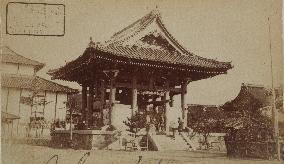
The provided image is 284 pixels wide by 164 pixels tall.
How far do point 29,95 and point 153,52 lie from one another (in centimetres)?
362

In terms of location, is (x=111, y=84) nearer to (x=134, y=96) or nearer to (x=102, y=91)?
(x=102, y=91)

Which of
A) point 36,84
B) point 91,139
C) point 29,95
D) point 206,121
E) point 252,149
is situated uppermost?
point 36,84

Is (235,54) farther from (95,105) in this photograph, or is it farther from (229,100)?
(95,105)

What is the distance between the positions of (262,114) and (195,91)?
108 inches

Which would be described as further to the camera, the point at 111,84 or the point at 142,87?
the point at 142,87

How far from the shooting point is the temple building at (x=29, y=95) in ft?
29.2

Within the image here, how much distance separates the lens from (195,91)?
987 cm

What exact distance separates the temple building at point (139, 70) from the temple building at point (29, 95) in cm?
89

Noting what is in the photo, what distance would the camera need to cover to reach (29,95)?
10570 mm

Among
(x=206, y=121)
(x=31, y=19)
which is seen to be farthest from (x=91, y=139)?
(x=206, y=121)

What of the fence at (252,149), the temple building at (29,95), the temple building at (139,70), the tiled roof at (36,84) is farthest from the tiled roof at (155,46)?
the tiled roof at (36,84)

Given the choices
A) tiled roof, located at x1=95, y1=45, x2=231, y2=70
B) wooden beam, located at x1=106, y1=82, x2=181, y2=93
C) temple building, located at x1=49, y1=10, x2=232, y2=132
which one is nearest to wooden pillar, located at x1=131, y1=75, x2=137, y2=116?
temple building, located at x1=49, y1=10, x2=232, y2=132

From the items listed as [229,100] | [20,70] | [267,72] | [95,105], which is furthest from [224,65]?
[20,70]

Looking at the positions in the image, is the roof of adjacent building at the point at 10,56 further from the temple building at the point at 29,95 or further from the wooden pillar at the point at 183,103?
the wooden pillar at the point at 183,103
